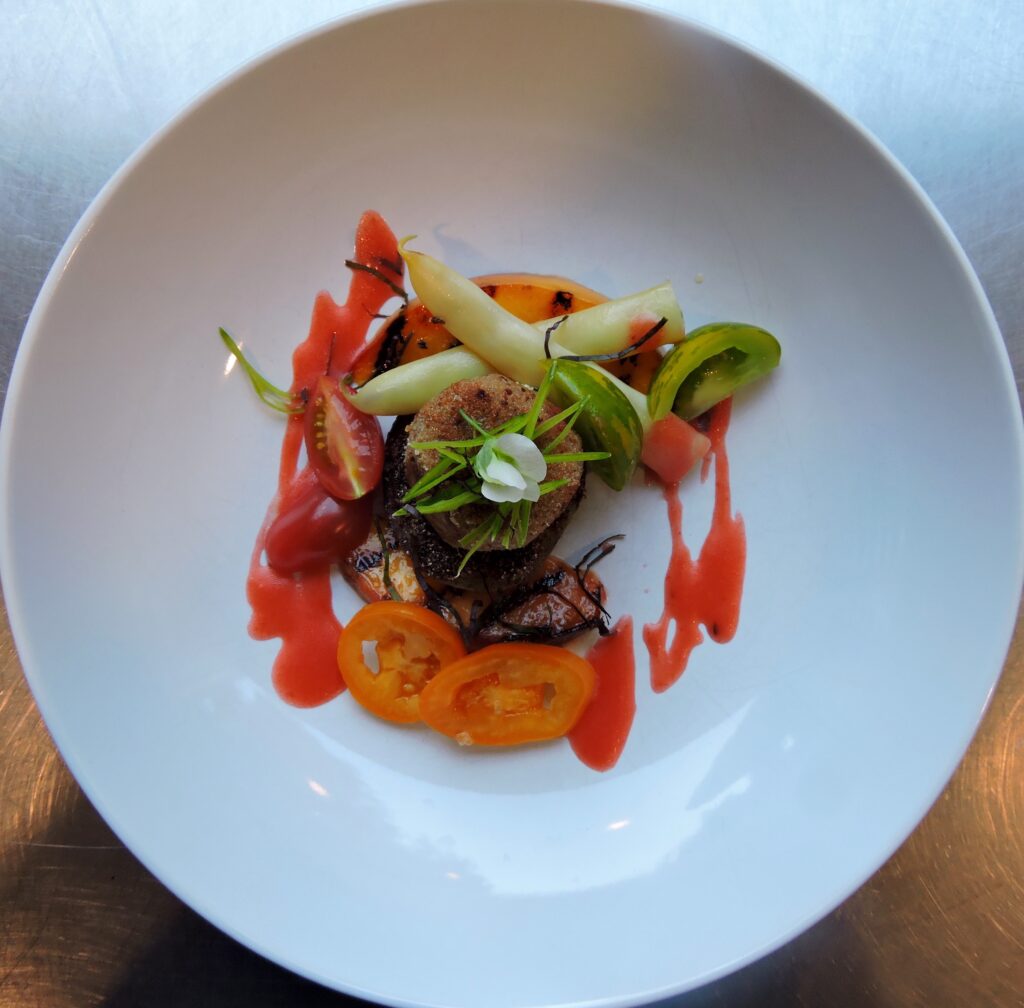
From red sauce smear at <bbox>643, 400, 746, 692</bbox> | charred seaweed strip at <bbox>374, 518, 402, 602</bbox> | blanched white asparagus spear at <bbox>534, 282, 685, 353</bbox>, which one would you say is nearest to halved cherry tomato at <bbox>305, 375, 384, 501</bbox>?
charred seaweed strip at <bbox>374, 518, 402, 602</bbox>

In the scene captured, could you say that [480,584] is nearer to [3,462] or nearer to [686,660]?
[686,660]

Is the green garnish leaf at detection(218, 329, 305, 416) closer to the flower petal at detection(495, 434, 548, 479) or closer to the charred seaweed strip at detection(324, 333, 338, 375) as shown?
the charred seaweed strip at detection(324, 333, 338, 375)

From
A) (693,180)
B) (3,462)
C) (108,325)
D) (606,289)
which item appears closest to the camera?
(3,462)

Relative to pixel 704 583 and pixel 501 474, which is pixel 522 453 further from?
pixel 704 583

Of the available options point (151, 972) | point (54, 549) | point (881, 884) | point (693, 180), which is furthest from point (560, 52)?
point (151, 972)

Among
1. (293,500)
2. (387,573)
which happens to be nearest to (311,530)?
(293,500)

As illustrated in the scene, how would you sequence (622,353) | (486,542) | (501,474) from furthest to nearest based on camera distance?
(622,353) → (486,542) → (501,474)

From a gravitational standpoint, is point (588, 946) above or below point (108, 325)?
below
